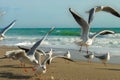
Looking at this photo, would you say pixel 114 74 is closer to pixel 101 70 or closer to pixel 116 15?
pixel 101 70

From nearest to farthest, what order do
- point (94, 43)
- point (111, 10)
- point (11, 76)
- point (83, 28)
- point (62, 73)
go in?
point (11, 76), point (111, 10), point (62, 73), point (83, 28), point (94, 43)

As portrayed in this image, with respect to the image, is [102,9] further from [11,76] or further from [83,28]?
[11,76]

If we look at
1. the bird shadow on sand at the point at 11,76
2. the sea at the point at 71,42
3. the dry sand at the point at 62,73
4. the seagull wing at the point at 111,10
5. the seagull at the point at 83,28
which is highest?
the seagull wing at the point at 111,10

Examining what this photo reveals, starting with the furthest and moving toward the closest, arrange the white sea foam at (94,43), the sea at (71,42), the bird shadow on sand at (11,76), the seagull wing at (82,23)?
the white sea foam at (94,43) < the sea at (71,42) < the seagull wing at (82,23) < the bird shadow on sand at (11,76)

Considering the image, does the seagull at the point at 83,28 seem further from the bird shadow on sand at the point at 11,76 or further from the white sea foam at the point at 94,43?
the white sea foam at the point at 94,43

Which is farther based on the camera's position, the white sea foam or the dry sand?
the white sea foam

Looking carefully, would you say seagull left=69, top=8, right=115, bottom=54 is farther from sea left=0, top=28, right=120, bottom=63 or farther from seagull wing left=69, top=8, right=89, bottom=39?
sea left=0, top=28, right=120, bottom=63

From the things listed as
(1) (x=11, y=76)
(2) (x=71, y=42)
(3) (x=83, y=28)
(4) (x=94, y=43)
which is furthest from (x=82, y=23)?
(2) (x=71, y=42)

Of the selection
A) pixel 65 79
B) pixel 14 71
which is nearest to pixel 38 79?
pixel 65 79

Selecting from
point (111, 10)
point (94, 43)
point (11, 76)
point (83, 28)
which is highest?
point (111, 10)

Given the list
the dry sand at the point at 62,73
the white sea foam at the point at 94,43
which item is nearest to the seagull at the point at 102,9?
the dry sand at the point at 62,73

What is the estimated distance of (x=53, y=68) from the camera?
12.8 m

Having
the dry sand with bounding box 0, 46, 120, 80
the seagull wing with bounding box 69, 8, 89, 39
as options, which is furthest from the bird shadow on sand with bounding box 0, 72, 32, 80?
the seagull wing with bounding box 69, 8, 89, 39

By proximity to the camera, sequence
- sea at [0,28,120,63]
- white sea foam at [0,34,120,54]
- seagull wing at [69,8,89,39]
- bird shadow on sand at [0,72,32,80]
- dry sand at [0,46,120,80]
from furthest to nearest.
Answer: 1. white sea foam at [0,34,120,54]
2. sea at [0,28,120,63]
3. seagull wing at [69,8,89,39]
4. dry sand at [0,46,120,80]
5. bird shadow on sand at [0,72,32,80]
